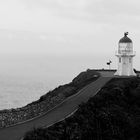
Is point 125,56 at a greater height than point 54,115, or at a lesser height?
greater

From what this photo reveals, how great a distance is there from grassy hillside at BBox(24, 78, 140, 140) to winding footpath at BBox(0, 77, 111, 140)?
3.08ft

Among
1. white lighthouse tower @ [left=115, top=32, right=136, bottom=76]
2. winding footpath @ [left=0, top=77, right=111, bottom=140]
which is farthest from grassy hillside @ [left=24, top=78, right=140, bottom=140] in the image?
white lighthouse tower @ [left=115, top=32, right=136, bottom=76]

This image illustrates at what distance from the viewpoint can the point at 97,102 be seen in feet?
108

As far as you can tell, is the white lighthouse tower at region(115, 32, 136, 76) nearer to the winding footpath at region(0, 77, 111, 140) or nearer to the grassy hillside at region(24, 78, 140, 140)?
the winding footpath at region(0, 77, 111, 140)

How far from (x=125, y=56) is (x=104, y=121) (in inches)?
835

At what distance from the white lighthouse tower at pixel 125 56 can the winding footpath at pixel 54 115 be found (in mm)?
9288

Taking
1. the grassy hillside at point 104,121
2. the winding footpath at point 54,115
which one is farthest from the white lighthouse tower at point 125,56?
the grassy hillside at point 104,121

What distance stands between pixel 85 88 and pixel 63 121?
12905 millimetres

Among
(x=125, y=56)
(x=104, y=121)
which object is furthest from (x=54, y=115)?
(x=125, y=56)

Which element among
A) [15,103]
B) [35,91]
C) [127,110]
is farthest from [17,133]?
[35,91]

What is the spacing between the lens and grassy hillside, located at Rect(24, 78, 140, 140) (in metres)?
26.3

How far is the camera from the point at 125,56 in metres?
50.2

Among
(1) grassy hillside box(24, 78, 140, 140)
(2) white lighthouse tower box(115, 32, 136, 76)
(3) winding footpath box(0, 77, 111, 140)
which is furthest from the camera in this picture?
(2) white lighthouse tower box(115, 32, 136, 76)

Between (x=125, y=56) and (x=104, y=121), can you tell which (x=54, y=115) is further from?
(x=125, y=56)
